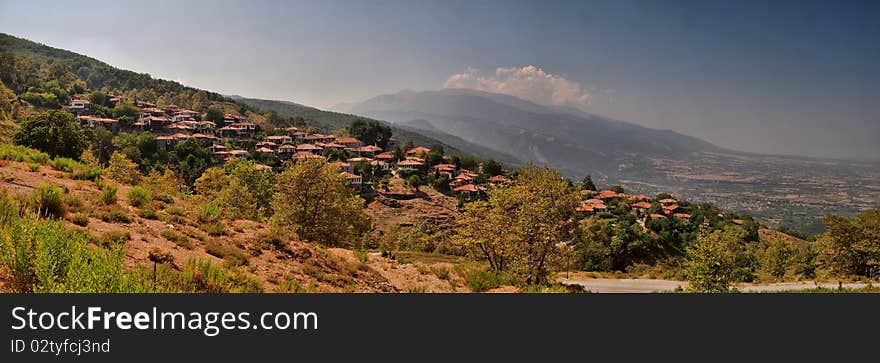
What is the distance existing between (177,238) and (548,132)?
429 ft

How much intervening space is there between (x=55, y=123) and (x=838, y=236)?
122 ft

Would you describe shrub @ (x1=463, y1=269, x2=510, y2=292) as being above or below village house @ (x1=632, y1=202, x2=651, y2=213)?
above

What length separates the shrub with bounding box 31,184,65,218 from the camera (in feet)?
20.0

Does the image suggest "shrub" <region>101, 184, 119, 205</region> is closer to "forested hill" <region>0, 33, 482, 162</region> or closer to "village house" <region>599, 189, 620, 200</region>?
"village house" <region>599, 189, 620, 200</region>

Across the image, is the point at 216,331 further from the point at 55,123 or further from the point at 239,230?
the point at 55,123

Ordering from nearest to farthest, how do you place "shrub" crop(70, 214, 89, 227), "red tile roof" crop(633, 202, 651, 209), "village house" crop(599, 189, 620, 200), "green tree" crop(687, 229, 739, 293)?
"shrub" crop(70, 214, 89, 227), "green tree" crop(687, 229, 739, 293), "red tile roof" crop(633, 202, 651, 209), "village house" crop(599, 189, 620, 200)

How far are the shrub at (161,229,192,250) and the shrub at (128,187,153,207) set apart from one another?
78.4 inches

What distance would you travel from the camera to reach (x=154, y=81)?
100750 mm

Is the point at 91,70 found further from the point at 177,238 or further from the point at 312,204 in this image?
the point at 177,238

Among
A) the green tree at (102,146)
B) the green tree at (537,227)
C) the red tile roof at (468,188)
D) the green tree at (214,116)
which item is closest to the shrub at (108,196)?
the green tree at (537,227)

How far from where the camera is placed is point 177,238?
22.1 feet

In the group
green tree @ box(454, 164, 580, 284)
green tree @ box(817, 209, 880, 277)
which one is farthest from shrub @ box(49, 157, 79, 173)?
green tree @ box(817, 209, 880, 277)

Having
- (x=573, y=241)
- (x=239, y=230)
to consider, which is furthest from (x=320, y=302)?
(x=573, y=241)

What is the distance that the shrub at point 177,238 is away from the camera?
661 centimetres
